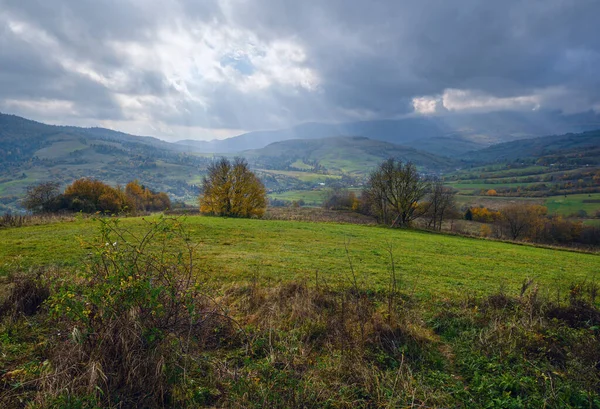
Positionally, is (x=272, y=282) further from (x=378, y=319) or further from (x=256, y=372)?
(x=256, y=372)

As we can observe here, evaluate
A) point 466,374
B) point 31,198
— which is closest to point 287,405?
point 466,374

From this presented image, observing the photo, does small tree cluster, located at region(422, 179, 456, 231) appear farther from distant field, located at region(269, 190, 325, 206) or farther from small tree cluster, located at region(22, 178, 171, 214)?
distant field, located at region(269, 190, 325, 206)

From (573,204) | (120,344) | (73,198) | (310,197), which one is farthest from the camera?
(310,197)

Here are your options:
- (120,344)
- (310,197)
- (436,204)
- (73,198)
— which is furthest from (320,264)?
(310,197)

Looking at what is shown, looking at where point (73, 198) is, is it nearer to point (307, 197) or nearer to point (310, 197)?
point (307, 197)

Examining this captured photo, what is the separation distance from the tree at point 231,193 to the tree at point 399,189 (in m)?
19.1

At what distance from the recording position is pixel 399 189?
4388cm

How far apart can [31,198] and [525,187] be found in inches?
7429

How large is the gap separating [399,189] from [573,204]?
104 metres

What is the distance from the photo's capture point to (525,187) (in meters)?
146

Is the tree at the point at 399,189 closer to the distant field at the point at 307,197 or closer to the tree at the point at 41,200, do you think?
the tree at the point at 41,200

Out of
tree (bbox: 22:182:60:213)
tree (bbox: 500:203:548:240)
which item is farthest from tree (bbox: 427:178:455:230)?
tree (bbox: 22:182:60:213)

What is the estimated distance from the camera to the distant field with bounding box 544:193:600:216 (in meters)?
93.6

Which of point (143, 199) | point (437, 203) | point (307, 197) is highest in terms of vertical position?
point (437, 203)
